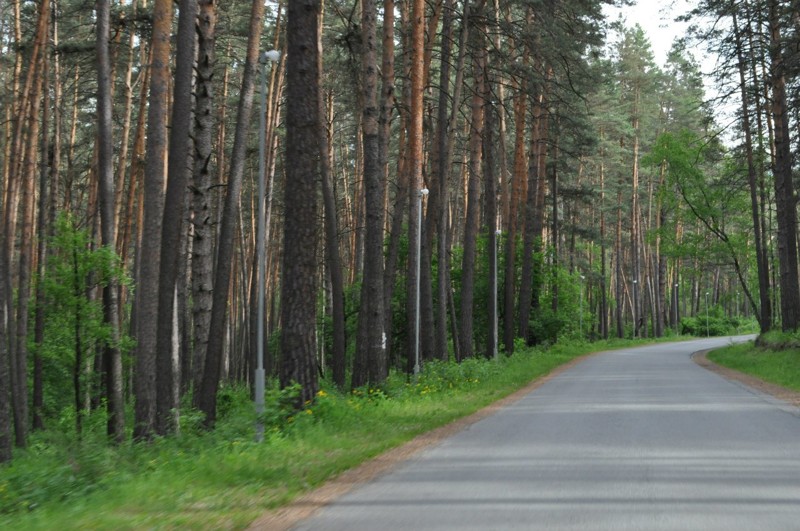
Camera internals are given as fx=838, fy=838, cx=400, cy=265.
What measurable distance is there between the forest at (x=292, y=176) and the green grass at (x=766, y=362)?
209cm

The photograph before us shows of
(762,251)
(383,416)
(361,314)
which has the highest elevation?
(762,251)

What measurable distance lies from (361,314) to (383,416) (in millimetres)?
8101

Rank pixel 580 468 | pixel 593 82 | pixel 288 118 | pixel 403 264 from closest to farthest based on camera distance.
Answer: pixel 580 468, pixel 288 118, pixel 593 82, pixel 403 264

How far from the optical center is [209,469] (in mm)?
8820

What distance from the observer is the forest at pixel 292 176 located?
1553 cm

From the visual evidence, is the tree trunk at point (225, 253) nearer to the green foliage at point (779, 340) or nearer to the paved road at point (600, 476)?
the paved road at point (600, 476)

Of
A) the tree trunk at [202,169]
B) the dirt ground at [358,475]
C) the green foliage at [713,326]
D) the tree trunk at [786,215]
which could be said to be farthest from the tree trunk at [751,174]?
the green foliage at [713,326]

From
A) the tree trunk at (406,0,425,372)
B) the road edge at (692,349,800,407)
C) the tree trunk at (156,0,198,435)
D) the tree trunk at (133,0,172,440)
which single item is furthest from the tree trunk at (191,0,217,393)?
the road edge at (692,349,800,407)

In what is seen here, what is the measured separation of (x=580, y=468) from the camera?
8992mm

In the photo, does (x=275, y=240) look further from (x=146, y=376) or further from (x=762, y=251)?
(x=146, y=376)

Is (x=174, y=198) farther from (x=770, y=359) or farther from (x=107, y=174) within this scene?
(x=770, y=359)

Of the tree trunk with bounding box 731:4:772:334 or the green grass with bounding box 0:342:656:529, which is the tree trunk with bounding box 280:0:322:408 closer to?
the green grass with bounding box 0:342:656:529

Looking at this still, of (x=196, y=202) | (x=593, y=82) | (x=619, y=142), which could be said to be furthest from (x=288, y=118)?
(x=619, y=142)

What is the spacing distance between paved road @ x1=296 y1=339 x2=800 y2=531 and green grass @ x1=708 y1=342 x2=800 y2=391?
7643 millimetres
